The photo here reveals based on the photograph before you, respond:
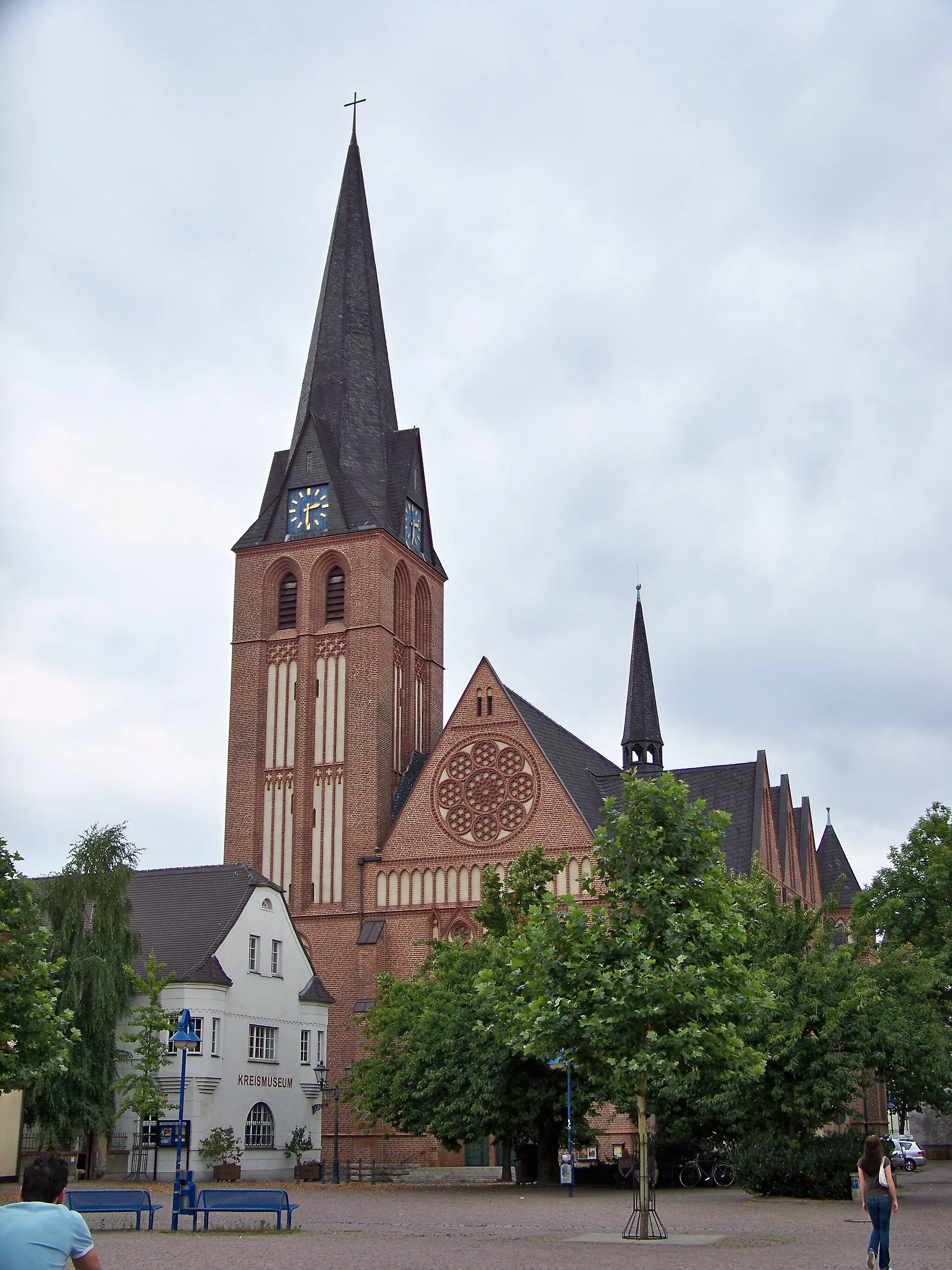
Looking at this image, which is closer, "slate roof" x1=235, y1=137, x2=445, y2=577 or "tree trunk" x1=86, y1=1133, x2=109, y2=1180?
"tree trunk" x1=86, y1=1133, x2=109, y2=1180

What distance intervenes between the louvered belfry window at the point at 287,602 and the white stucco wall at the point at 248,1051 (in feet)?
45.6

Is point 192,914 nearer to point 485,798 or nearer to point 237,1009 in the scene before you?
point 237,1009

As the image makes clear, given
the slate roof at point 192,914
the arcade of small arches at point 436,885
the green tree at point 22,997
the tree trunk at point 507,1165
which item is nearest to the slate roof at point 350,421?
the arcade of small arches at point 436,885

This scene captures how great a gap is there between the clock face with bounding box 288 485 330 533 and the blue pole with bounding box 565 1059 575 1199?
29.8 m

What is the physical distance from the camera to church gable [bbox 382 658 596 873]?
49062 mm

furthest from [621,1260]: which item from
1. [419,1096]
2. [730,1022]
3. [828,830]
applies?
[828,830]

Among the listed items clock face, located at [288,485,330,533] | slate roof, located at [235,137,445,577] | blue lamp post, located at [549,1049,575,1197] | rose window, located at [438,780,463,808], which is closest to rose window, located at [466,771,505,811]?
rose window, located at [438,780,463,808]

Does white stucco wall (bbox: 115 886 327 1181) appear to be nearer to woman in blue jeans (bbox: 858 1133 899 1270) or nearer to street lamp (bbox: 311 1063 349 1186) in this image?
street lamp (bbox: 311 1063 349 1186)

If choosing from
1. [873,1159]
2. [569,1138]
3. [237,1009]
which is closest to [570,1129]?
[569,1138]

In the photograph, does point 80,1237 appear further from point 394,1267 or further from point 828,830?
point 828,830

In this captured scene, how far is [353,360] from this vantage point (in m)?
61.7

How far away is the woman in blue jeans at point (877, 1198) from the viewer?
14.7 meters

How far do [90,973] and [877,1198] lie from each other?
2554cm

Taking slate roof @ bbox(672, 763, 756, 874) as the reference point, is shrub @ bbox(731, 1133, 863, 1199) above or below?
below
